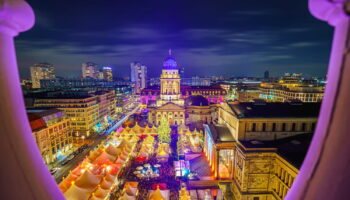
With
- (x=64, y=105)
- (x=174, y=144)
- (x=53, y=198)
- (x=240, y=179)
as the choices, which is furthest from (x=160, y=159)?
(x=64, y=105)

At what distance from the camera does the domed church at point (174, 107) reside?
54719 mm

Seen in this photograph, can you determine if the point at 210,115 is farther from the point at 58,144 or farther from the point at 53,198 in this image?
the point at 53,198

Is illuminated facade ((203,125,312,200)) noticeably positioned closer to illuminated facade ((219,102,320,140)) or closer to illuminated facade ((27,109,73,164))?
illuminated facade ((219,102,320,140))

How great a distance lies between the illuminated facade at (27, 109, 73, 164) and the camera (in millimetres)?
29406

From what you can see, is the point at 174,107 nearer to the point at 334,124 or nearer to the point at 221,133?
the point at 221,133

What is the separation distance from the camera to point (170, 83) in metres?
58.9

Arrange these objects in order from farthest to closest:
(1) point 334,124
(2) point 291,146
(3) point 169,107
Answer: (3) point 169,107
(2) point 291,146
(1) point 334,124

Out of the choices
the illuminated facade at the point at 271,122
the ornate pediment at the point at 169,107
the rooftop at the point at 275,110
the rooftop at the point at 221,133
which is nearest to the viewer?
the illuminated facade at the point at 271,122

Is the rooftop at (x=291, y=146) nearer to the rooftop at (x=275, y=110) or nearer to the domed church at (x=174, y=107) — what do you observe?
the rooftop at (x=275, y=110)

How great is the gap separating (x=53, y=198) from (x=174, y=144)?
37.3 meters

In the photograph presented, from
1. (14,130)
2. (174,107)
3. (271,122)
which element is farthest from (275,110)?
(174,107)

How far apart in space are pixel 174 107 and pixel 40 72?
148937mm

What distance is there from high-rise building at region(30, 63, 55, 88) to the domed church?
5239 inches

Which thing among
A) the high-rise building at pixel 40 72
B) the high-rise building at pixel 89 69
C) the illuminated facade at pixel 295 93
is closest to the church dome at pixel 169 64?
the illuminated facade at pixel 295 93
